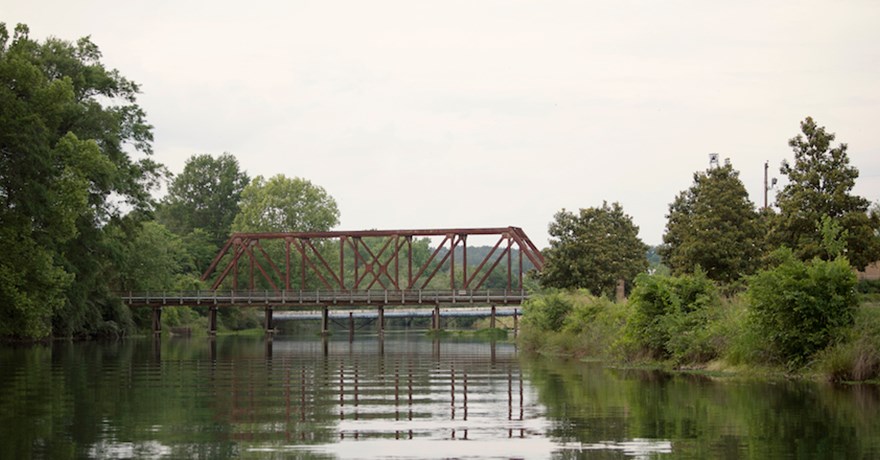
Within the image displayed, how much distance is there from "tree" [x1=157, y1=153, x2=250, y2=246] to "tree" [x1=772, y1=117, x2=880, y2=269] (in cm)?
12188

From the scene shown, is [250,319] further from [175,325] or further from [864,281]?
[864,281]

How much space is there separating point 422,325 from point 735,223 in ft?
415

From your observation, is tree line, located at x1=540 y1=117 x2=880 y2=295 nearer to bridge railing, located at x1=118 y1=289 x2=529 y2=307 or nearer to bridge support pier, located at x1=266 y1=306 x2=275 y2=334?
bridge railing, located at x1=118 y1=289 x2=529 y2=307

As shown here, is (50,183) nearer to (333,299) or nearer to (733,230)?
(733,230)

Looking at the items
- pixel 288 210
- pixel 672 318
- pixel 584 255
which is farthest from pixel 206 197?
pixel 672 318

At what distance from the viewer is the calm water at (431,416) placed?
16.7m

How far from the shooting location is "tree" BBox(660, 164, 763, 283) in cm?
5809

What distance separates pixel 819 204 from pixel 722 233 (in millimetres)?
8551

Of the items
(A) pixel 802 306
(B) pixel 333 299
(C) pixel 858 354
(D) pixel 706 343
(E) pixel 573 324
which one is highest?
(B) pixel 333 299

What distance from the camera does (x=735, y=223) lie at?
5931 centimetres

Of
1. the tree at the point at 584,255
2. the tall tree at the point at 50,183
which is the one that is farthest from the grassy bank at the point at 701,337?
the tall tree at the point at 50,183

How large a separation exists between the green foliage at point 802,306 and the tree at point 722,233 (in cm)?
2559

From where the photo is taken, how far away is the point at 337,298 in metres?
111

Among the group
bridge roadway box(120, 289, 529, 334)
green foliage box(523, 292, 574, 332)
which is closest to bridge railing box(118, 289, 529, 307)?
bridge roadway box(120, 289, 529, 334)
